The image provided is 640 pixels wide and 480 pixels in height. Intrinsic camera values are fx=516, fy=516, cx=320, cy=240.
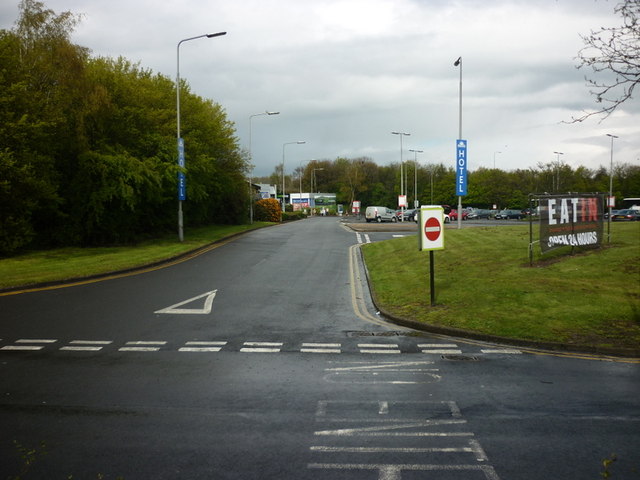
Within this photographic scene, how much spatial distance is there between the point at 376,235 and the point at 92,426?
29196 mm

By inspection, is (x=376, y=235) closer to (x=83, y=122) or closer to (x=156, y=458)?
(x=83, y=122)

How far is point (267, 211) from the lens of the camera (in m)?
61.6

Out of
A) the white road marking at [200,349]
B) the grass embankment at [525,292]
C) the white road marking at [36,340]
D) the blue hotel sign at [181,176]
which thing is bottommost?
the white road marking at [200,349]

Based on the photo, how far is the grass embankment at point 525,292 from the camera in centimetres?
947

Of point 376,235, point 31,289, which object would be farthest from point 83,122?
point 376,235

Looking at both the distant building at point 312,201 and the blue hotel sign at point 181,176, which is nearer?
the blue hotel sign at point 181,176

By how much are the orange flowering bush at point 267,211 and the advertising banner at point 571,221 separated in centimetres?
4666

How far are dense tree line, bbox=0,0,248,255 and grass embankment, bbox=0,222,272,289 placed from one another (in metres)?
1.71

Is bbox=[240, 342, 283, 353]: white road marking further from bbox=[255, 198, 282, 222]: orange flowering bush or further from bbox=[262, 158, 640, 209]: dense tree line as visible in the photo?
bbox=[262, 158, 640, 209]: dense tree line

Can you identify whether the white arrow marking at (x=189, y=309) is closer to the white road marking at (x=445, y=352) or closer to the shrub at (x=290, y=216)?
the white road marking at (x=445, y=352)

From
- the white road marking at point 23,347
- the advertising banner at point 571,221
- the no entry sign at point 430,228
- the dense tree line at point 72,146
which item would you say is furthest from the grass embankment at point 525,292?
the dense tree line at point 72,146

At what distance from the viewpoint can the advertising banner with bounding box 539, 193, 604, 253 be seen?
1521 centimetres

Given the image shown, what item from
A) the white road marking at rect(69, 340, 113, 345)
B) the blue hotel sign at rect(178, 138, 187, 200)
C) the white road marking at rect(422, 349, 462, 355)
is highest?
the blue hotel sign at rect(178, 138, 187, 200)

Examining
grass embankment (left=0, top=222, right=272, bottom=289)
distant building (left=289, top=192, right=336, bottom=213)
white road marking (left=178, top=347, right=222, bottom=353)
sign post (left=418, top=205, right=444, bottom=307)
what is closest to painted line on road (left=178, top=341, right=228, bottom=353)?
white road marking (left=178, top=347, right=222, bottom=353)
